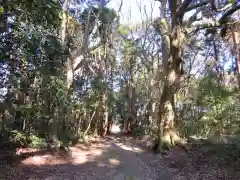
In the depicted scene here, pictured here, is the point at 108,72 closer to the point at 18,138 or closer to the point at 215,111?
the point at 215,111

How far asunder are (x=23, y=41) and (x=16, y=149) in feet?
17.7

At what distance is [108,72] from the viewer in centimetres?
2394

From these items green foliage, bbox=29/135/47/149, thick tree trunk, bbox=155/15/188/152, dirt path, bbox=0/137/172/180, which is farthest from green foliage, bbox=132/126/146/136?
green foliage, bbox=29/135/47/149

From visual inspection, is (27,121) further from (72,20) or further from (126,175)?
(72,20)

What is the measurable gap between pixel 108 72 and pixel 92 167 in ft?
45.0

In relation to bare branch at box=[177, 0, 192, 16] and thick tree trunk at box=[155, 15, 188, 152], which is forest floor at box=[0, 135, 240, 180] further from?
bare branch at box=[177, 0, 192, 16]

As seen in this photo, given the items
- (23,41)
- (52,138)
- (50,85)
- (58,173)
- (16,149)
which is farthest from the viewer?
(52,138)

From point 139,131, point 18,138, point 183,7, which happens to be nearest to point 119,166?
point 18,138

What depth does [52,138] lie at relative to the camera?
1266 cm

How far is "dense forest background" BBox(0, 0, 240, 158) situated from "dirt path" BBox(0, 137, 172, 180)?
0.97 m

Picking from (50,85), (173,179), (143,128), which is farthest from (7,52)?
(143,128)

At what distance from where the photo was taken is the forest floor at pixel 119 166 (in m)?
9.51

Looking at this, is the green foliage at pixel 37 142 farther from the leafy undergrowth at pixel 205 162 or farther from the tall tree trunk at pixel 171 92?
the tall tree trunk at pixel 171 92

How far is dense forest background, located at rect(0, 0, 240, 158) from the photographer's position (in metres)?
8.80
